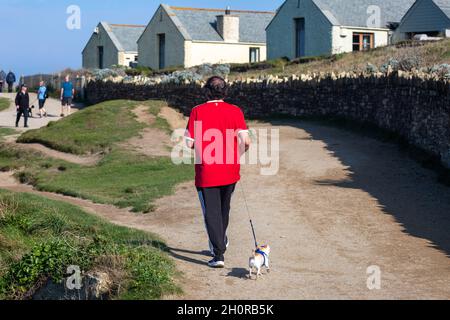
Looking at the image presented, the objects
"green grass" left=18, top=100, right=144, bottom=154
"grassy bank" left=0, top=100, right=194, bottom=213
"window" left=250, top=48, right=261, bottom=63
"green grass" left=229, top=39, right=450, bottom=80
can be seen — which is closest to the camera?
"grassy bank" left=0, top=100, right=194, bottom=213

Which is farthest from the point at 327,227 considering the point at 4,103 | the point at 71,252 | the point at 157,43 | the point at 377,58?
the point at 157,43

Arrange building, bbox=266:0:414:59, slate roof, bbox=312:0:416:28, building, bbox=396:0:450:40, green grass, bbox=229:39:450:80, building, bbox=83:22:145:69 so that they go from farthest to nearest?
building, bbox=83:22:145:69
slate roof, bbox=312:0:416:28
building, bbox=266:0:414:59
building, bbox=396:0:450:40
green grass, bbox=229:39:450:80

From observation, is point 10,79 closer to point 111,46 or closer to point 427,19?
point 111,46

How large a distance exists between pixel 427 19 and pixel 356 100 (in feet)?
65.3

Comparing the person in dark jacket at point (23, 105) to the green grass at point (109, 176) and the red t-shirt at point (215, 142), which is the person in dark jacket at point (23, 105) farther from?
the red t-shirt at point (215, 142)

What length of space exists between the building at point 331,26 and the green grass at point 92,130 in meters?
18.5

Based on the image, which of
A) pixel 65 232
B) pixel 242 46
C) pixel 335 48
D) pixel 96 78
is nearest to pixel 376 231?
pixel 65 232

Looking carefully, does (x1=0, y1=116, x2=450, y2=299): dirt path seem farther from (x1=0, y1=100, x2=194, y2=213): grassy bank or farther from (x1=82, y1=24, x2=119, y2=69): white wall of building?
(x1=82, y1=24, x2=119, y2=69): white wall of building

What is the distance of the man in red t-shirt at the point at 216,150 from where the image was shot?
889 centimetres

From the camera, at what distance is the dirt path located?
8359 mm

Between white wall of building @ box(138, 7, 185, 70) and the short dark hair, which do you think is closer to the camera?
the short dark hair

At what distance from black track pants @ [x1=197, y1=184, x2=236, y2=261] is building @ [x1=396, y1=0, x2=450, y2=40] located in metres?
31.1

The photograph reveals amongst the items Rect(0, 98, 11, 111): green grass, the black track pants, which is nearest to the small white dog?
the black track pants
